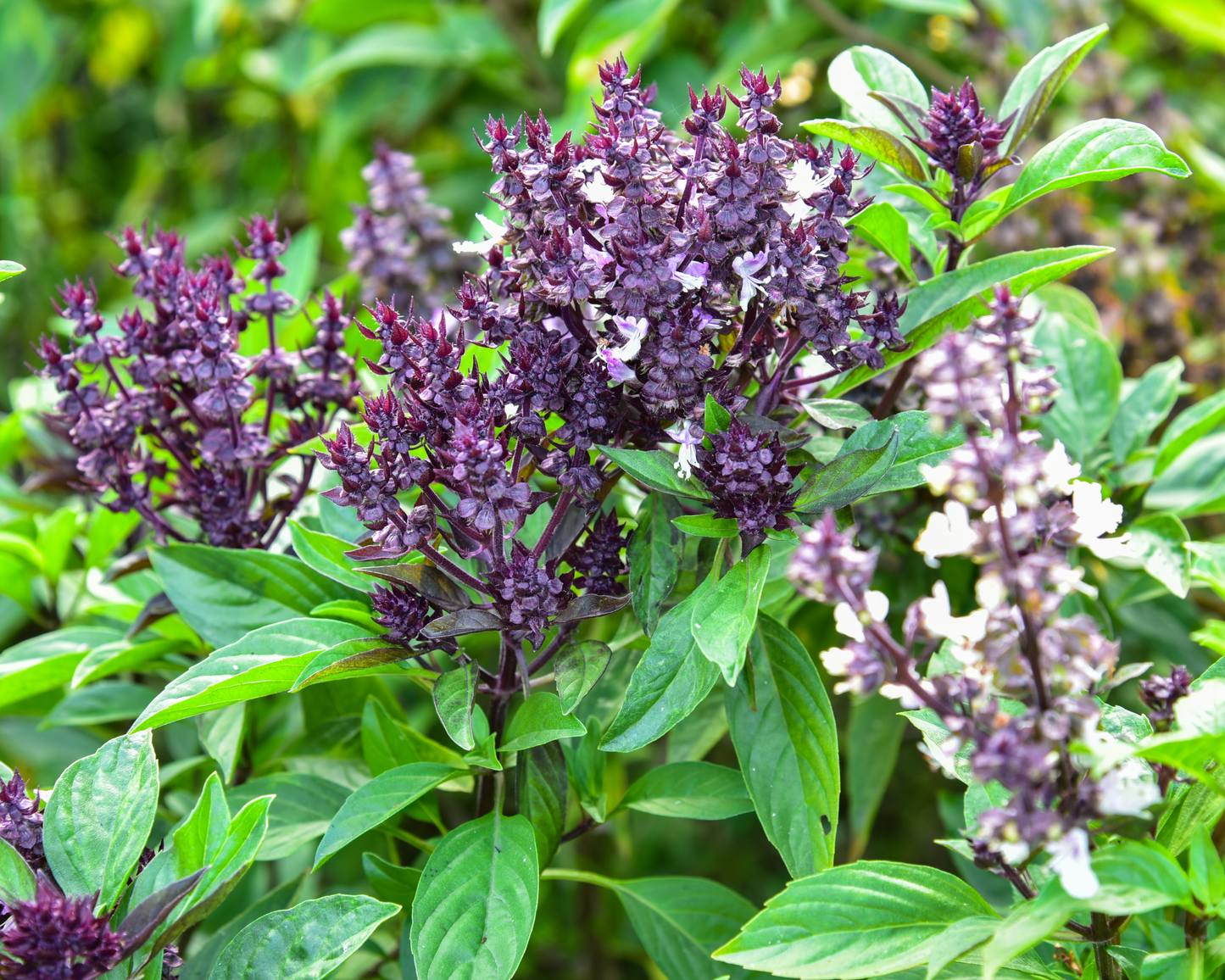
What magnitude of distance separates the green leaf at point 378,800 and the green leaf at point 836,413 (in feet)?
1.34

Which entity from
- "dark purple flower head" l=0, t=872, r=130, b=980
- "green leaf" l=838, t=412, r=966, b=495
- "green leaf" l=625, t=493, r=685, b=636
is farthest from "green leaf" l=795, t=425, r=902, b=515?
"dark purple flower head" l=0, t=872, r=130, b=980

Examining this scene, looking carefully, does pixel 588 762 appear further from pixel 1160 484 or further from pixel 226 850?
pixel 1160 484

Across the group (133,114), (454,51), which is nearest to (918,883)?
(454,51)

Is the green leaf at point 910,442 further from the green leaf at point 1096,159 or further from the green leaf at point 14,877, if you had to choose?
the green leaf at point 14,877

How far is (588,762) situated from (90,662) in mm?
464

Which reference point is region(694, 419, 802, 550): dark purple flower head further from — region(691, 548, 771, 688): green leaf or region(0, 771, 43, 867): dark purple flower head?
region(0, 771, 43, 867): dark purple flower head

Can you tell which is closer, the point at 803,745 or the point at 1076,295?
the point at 803,745

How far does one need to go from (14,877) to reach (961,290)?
86cm

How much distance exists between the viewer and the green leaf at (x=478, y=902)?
75cm

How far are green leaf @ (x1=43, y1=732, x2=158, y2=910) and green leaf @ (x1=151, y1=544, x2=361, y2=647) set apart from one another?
132mm

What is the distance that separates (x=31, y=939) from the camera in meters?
0.68

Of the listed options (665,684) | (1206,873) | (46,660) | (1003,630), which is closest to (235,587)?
(46,660)

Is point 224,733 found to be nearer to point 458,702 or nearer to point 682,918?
point 458,702

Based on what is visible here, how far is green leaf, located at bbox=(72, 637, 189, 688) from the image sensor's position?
95 cm
